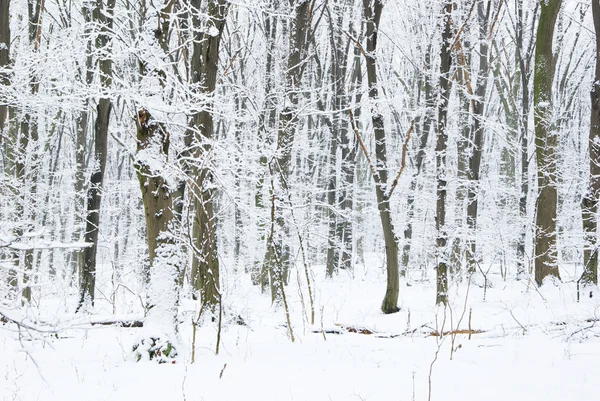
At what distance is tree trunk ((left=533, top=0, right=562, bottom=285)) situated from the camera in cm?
940

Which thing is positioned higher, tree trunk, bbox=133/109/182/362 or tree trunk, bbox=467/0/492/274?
tree trunk, bbox=467/0/492/274

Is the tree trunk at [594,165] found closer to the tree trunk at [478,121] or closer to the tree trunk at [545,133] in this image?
the tree trunk at [545,133]

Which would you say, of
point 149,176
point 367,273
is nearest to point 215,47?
point 149,176

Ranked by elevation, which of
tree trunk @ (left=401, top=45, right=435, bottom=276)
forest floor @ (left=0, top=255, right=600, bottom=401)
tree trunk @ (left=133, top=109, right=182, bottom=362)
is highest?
tree trunk @ (left=401, top=45, right=435, bottom=276)

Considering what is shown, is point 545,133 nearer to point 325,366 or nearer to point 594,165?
point 594,165

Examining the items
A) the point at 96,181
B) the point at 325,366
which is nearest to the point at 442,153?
the point at 325,366

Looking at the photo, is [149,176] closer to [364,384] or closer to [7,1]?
[364,384]

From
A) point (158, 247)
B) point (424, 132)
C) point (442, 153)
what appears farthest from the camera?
point (424, 132)

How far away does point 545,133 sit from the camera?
9562 mm

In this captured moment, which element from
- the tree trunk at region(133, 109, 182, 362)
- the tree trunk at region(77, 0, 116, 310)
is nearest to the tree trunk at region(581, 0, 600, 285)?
the tree trunk at region(133, 109, 182, 362)

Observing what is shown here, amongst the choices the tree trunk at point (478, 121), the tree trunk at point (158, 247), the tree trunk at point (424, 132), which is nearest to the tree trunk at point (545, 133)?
the tree trunk at point (478, 121)

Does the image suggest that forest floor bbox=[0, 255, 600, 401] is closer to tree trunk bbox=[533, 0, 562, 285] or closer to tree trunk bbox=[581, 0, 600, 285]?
tree trunk bbox=[581, 0, 600, 285]

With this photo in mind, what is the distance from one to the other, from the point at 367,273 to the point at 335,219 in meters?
3.01

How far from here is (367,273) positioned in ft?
62.0
